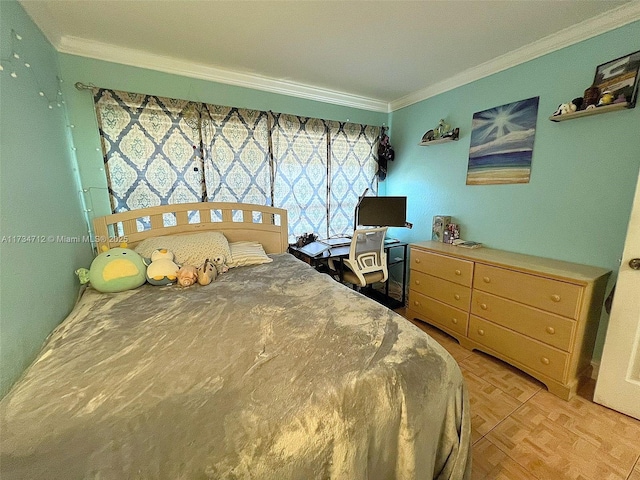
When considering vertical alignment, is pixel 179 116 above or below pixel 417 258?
above

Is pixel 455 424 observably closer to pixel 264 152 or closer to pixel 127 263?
pixel 127 263

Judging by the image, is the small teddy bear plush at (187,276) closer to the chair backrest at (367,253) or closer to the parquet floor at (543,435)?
the chair backrest at (367,253)

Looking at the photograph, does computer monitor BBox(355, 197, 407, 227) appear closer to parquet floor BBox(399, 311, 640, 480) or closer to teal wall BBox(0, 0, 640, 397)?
teal wall BBox(0, 0, 640, 397)

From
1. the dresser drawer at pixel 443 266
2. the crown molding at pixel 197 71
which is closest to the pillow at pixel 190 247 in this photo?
the crown molding at pixel 197 71

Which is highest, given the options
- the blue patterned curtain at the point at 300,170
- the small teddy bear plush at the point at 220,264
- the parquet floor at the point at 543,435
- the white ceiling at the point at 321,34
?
the white ceiling at the point at 321,34

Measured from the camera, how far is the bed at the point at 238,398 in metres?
0.66

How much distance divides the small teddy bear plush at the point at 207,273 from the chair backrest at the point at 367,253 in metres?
1.19

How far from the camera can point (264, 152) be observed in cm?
273

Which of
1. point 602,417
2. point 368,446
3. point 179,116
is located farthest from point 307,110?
point 602,417

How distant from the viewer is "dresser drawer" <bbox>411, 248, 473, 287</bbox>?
2.23m

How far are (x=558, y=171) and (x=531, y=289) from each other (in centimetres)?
94

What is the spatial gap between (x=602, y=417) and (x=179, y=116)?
373cm

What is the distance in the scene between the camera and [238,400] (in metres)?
0.81

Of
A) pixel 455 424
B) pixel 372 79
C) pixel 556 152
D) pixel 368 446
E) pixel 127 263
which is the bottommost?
pixel 455 424
